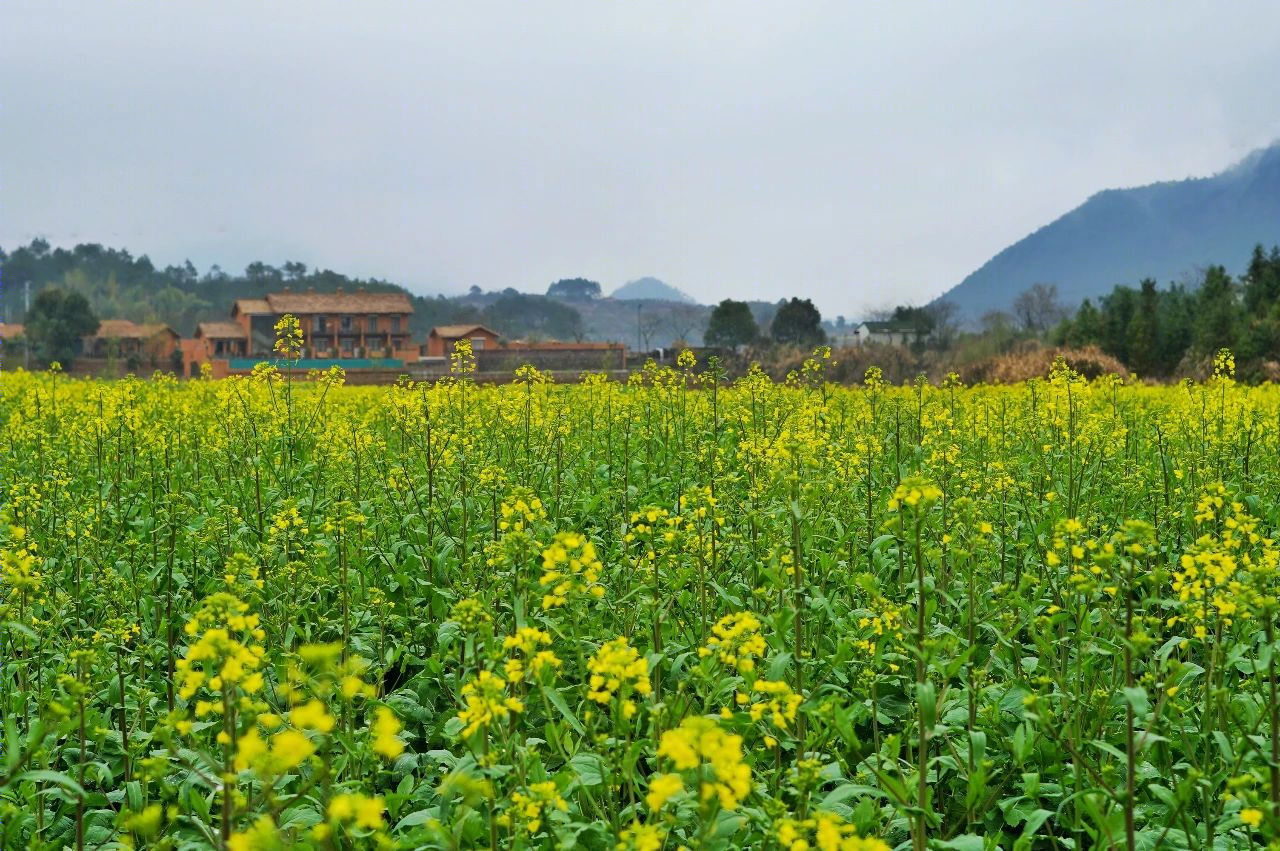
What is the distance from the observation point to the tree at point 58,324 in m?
80.8

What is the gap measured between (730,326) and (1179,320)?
142 ft

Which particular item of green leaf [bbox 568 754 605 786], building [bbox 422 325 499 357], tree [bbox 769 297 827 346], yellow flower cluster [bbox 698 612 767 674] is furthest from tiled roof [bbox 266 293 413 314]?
yellow flower cluster [bbox 698 612 767 674]

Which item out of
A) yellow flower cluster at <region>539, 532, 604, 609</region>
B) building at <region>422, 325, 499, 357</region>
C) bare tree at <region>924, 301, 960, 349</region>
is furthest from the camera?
building at <region>422, 325, 499, 357</region>

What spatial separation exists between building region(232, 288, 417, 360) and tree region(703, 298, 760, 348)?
28.8 m

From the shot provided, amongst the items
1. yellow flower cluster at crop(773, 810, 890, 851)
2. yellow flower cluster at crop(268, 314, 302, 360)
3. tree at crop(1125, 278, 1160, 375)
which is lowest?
yellow flower cluster at crop(773, 810, 890, 851)

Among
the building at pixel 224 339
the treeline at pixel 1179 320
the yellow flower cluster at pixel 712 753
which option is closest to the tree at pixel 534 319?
the building at pixel 224 339

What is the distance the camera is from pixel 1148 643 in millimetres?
3270

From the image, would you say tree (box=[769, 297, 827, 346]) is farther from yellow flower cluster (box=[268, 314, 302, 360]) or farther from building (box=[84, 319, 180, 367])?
yellow flower cluster (box=[268, 314, 302, 360])

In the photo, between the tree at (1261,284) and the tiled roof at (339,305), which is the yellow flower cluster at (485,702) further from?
the tiled roof at (339,305)

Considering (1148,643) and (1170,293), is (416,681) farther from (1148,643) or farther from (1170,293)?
(1170,293)

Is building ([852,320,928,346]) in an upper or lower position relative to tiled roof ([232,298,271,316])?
lower

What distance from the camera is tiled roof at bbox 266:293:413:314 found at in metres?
96.9

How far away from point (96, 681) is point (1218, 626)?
17.9ft

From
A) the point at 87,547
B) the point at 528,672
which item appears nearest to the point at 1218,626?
the point at 528,672
